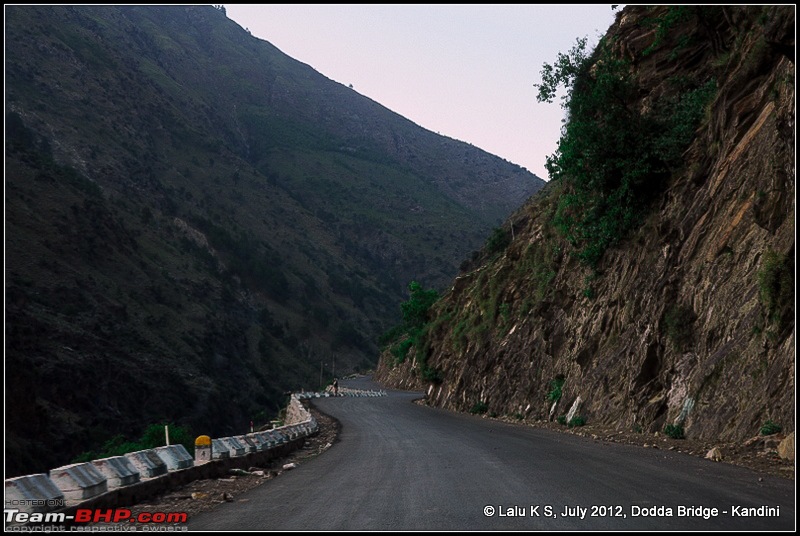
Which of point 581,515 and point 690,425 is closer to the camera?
point 581,515

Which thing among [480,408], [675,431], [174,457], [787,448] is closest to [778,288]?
[787,448]

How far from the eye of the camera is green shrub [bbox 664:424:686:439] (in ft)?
57.8

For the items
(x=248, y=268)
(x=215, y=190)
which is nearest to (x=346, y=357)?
(x=248, y=268)

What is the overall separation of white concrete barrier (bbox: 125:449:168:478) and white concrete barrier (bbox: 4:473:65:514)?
7.41ft

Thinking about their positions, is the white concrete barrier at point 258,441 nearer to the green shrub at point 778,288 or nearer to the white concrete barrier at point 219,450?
the white concrete barrier at point 219,450

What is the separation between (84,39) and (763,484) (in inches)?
7388

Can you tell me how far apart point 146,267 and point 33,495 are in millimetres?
86849

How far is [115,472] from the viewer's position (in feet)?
33.0

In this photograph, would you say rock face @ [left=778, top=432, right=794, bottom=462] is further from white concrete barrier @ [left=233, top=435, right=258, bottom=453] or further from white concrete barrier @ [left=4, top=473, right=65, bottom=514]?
white concrete barrier @ [left=4, top=473, right=65, bottom=514]

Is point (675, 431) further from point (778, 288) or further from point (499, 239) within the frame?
point (499, 239)

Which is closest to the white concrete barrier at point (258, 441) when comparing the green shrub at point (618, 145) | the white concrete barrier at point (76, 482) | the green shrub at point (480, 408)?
the white concrete barrier at point (76, 482)

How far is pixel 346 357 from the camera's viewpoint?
15038 centimetres

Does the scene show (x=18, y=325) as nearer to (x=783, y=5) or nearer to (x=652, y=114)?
(x=652, y=114)

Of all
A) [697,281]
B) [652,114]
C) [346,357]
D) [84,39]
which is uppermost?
[84,39]
